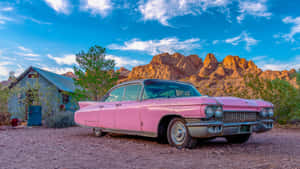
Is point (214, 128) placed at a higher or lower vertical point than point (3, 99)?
lower

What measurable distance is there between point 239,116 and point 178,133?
1.21 metres

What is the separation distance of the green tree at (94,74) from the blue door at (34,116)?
3489mm

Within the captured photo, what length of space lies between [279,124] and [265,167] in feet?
27.1

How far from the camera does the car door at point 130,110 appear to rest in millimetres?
5432

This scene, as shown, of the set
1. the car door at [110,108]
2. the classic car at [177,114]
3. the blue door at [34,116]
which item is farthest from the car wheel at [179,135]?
the blue door at [34,116]

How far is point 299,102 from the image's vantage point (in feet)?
31.3

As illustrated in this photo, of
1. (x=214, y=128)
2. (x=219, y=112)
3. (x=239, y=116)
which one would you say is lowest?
(x=214, y=128)

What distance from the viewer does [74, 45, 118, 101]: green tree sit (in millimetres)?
15781

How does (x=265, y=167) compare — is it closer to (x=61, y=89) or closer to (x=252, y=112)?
(x=252, y=112)

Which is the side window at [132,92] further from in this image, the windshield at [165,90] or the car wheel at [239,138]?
the car wheel at [239,138]

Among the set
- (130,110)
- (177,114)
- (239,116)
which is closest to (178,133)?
(177,114)

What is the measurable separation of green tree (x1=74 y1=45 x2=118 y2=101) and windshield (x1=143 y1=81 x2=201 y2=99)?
1052 centimetres

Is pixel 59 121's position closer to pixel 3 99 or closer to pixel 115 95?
pixel 3 99

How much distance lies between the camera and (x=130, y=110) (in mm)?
5617
